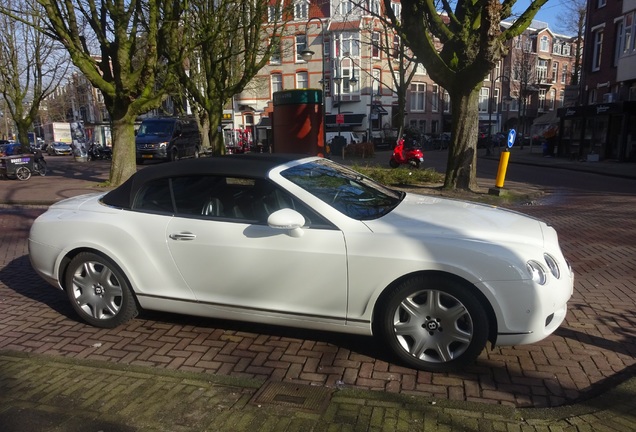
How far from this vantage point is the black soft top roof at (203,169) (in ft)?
12.2

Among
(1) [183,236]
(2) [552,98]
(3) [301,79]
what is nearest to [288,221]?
(1) [183,236]

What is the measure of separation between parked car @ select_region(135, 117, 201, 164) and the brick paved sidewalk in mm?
19190

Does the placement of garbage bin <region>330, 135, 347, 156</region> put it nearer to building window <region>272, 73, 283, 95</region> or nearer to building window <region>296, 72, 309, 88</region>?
building window <region>296, 72, 309, 88</region>

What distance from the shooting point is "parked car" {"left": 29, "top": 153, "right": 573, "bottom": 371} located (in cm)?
303

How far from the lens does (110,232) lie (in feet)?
12.6

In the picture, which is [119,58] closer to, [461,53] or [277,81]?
[461,53]

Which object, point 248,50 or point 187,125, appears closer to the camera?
point 248,50

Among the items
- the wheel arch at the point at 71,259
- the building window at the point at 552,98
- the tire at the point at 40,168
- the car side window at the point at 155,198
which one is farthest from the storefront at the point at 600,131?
the building window at the point at 552,98

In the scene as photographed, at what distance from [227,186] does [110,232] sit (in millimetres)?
1054

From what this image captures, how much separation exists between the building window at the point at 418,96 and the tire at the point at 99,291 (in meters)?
51.2

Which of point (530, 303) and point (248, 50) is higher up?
point (248, 50)

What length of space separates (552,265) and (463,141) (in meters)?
8.38

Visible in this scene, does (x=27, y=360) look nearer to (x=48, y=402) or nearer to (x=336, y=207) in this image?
(x=48, y=402)

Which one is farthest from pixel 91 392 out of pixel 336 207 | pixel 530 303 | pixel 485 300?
pixel 530 303
